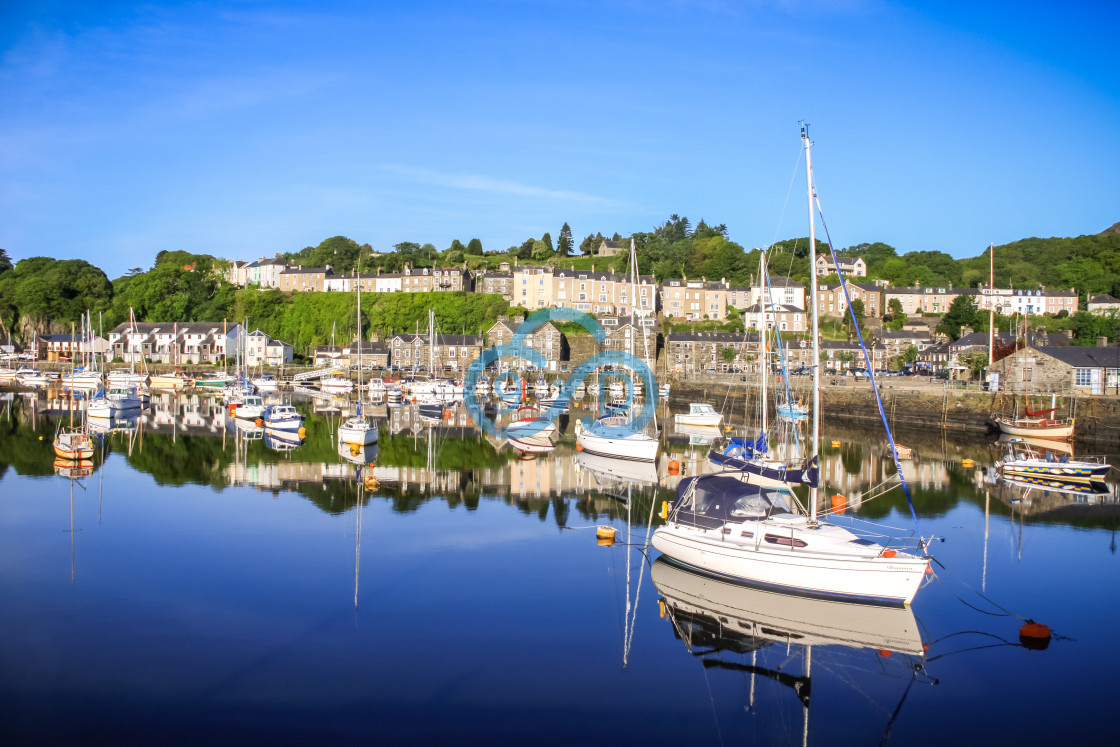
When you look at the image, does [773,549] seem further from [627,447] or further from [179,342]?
[179,342]

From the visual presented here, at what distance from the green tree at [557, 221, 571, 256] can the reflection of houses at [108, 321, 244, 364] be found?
50513 millimetres

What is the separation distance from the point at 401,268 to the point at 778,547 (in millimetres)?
100950

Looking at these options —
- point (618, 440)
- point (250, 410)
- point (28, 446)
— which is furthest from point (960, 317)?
point (28, 446)

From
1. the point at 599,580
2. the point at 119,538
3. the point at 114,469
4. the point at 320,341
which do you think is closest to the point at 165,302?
the point at 320,341

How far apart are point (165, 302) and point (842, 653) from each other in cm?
10635

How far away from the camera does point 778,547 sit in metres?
14.4

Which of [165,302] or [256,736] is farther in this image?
[165,302]

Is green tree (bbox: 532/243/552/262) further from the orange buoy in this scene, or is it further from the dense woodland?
the orange buoy

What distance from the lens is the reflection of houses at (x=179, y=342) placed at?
91.6 metres

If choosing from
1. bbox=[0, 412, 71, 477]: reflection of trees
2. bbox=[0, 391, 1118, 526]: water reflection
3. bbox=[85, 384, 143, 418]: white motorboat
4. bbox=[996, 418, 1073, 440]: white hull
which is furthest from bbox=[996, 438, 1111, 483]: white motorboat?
bbox=[85, 384, 143, 418]: white motorboat

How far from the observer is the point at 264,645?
1232cm

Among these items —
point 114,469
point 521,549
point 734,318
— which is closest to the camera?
point 521,549

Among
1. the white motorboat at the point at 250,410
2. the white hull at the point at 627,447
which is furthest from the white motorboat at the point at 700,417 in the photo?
the white motorboat at the point at 250,410

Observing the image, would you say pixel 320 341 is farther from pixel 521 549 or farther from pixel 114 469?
pixel 521 549
